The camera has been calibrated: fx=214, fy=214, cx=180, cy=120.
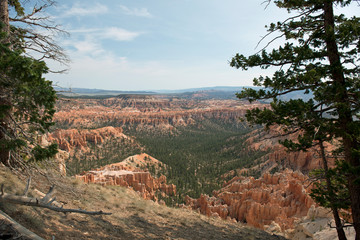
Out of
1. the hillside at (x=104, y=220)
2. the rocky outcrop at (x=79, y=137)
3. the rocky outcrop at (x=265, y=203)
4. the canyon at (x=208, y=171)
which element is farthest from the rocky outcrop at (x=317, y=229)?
the rocky outcrop at (x=79, y=137)

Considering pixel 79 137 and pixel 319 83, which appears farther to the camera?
pixel 79 137

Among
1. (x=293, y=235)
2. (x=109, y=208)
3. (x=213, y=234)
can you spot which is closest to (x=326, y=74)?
(x=213, y=234)

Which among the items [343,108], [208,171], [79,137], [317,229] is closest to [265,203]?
[317,229]

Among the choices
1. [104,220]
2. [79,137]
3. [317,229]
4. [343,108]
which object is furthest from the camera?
[79,137]

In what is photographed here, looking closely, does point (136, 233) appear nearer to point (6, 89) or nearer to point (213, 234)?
point (213, 234)

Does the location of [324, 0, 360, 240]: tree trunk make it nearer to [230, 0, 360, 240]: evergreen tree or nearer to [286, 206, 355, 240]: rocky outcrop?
[230, 0, 360, 240]: evergreen tree

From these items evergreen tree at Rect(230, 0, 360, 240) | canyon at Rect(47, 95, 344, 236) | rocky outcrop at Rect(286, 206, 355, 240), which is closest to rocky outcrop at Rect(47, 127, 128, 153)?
canyon at Rect(47, 95, 344, 236)

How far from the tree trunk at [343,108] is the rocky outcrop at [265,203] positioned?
12567 millimetres

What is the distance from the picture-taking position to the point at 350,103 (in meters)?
5.14

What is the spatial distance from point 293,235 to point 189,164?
3976cm

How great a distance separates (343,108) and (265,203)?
19.1m

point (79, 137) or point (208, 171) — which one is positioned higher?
point (79, 137)

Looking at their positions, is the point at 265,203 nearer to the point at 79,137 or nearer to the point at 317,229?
the point at 317,229

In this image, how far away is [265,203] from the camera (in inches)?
833
